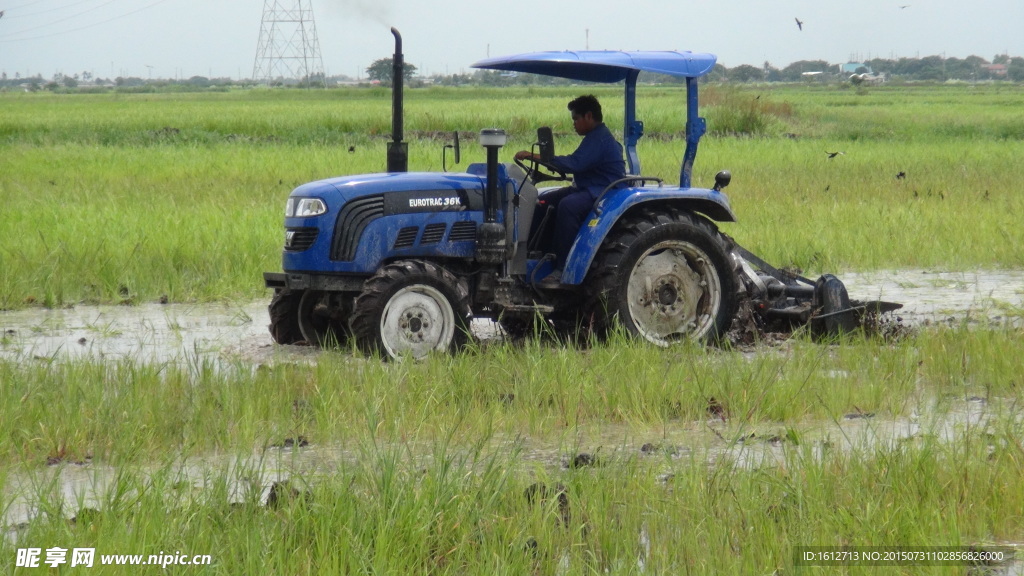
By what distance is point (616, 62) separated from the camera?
6387 millimetres

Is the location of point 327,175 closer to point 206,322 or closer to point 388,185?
point 206,322

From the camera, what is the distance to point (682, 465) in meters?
4.34

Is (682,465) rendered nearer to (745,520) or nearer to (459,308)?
(745,520)

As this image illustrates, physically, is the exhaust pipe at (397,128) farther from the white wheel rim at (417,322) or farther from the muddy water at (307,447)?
the muddy water at (307,447)

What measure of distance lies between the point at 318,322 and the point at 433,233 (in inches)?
39.6

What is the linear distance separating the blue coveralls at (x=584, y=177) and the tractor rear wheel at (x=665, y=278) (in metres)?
0.22

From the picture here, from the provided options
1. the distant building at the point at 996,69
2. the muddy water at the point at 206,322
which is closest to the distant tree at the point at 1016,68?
the distant building at the point at 996,69

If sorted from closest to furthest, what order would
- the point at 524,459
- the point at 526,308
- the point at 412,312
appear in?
the point at 524,459 → the point at 412,312 → the point at 526,308

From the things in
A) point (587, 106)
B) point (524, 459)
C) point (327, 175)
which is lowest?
point (524, 459)

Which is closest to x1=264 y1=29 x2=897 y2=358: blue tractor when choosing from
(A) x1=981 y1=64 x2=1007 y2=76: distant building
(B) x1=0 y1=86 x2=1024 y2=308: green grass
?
(B) x1=0 y1=86 x2=1024 y2=308: green grass

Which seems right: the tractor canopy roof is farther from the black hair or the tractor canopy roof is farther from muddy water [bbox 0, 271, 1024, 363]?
muddy water [bbox 0, 271, 1024, 363]

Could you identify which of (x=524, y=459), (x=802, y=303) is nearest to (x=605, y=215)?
(x=802, y=303)

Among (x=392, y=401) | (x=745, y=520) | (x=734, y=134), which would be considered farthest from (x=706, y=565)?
(x=734, y=134)

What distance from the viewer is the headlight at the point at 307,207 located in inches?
249
